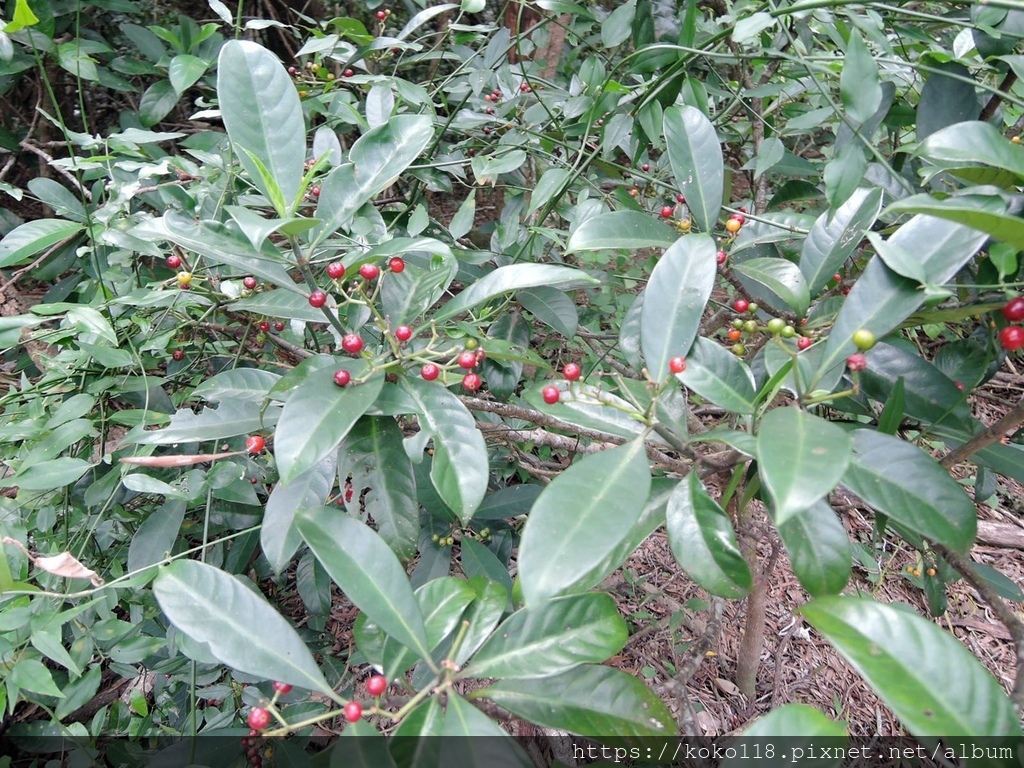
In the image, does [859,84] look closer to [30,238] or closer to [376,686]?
[376,686]

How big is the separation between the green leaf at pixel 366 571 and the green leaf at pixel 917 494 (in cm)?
50

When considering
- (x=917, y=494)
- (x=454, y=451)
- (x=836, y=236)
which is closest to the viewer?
(x=917, y=494)

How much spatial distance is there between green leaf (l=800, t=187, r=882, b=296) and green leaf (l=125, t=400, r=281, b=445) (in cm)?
81

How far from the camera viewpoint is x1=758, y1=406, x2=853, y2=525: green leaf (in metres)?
0.45

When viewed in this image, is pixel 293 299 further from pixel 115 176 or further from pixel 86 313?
pixel 115 176

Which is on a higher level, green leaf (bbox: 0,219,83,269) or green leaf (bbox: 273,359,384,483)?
green leaf (bbox: 273,359,384,483)

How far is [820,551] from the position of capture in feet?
2.14

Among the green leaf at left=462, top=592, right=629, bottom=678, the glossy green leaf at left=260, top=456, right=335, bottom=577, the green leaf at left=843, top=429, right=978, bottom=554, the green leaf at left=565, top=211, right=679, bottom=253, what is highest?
the green leaf at left=565, top=211, right=679, bottom=253

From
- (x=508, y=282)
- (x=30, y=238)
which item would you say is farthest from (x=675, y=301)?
(x=30, y=238)

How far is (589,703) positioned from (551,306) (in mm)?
739

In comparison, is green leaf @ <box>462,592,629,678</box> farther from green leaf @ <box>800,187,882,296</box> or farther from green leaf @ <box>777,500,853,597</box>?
green leaf @ <box>800,187,882,296</box>

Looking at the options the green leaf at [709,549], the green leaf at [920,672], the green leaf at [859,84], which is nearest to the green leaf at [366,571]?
the green leaf at [709,549]

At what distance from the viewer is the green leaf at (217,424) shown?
800mm

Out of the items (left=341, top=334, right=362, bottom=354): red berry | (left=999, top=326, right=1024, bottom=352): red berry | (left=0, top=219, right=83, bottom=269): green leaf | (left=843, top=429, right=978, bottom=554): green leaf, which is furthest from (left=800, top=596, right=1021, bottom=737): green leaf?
(left=0, top=219, right=83, bottom=269): green leaf
